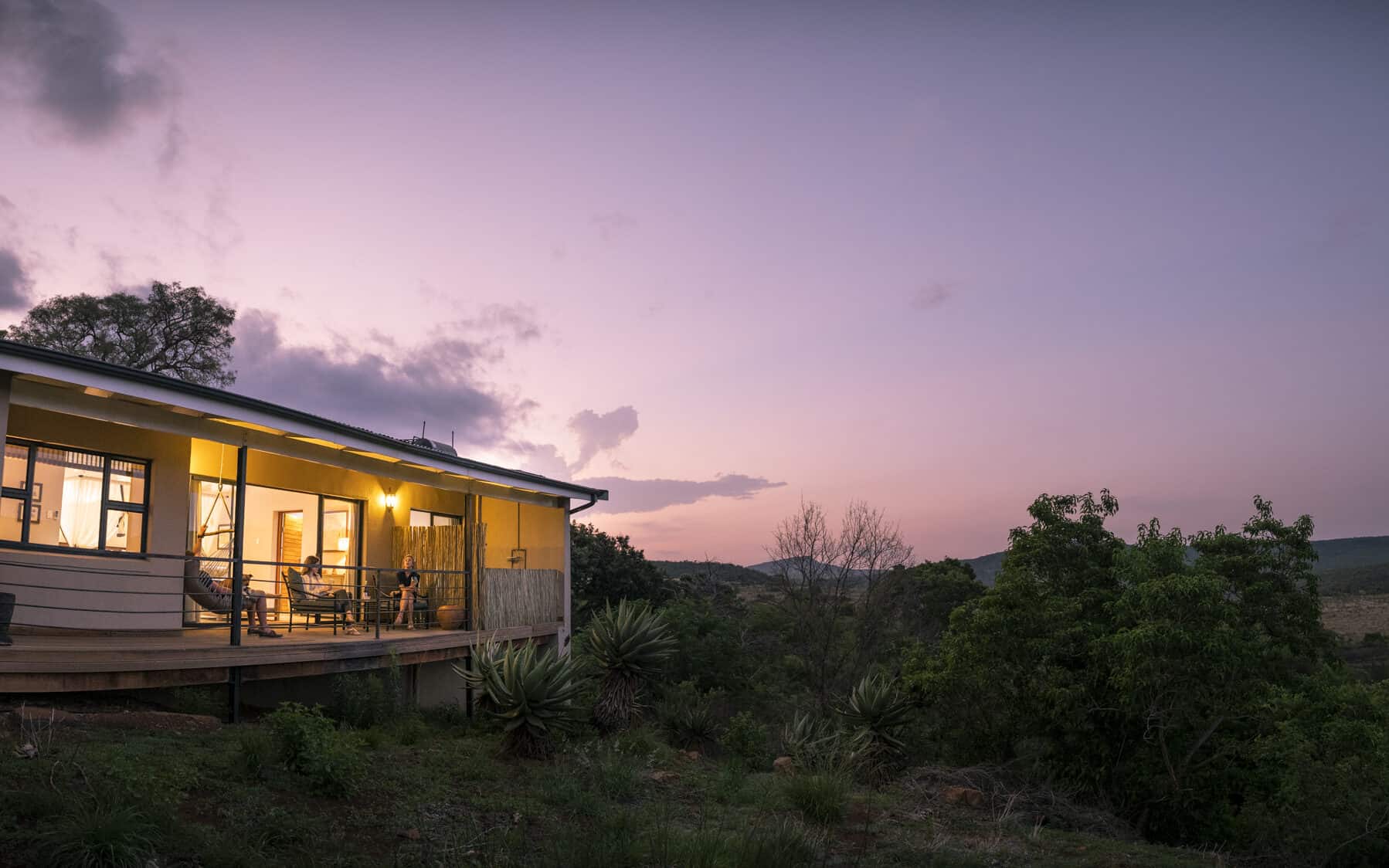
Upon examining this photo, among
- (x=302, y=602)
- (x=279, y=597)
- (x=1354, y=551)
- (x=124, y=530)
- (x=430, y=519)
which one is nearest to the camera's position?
(x=124, y=530)

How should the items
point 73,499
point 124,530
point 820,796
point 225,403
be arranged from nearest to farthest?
1. point 820,796
2. point 225,403
3. point 73,499
4. point 124,530

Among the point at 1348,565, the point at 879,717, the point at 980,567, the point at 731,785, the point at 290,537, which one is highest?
the point at 290,537

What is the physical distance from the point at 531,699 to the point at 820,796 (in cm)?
336

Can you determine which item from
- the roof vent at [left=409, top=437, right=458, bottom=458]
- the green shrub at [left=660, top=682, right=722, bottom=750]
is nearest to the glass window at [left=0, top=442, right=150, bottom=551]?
the roof vent at [left=409, top=437, right=458, bottom=458]

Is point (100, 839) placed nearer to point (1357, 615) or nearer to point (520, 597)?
point (520, 597)

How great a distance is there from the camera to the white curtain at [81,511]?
10.6 metres

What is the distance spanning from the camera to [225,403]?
393 inches

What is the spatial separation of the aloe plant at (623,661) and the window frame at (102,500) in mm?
6104

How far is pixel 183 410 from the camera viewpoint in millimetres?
9984

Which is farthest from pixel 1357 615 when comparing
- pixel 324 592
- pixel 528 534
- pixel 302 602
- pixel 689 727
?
pixel 302 602

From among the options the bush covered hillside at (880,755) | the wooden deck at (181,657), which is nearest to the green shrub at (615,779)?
the bush covered hillside at (880,755)

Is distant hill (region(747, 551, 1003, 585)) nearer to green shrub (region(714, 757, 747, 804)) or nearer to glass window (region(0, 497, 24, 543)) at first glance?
green shrub (region(714, 757, 747, 804))

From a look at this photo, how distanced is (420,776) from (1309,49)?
17071 mm

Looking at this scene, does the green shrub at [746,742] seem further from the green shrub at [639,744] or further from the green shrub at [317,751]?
the green shrub at [317,751]
